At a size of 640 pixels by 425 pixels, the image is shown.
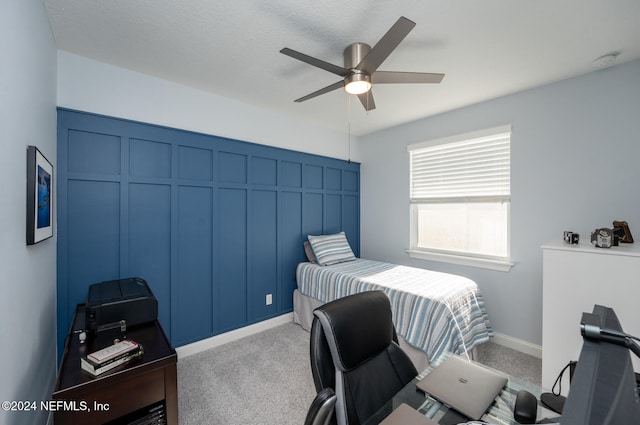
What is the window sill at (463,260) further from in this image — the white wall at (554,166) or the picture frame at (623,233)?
the picture frame at (623,233)

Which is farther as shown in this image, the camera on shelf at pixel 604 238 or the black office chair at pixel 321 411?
the camera on shelf at pixel 604 238

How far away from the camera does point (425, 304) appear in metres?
2.26

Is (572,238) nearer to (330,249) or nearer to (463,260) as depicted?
(463,260)

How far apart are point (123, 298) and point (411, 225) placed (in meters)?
3.28

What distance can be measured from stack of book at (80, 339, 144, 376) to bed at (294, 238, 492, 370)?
1.91 metres

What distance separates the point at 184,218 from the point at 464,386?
2.60m

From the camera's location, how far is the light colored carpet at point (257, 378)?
6.27 feet

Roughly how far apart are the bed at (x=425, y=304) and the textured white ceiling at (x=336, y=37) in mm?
1927

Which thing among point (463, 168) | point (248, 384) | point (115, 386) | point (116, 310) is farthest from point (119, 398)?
point (463, 168)

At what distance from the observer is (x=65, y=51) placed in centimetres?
211

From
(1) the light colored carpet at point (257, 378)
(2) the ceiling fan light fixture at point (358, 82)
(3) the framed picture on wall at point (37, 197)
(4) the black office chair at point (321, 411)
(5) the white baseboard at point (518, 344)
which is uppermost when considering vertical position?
(2) the ceiling fan light fixture at point (358, 82)

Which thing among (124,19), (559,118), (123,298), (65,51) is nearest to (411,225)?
(559,118)

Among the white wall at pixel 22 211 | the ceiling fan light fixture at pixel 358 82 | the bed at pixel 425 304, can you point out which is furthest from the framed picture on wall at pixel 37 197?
the bed at pixel 425 304

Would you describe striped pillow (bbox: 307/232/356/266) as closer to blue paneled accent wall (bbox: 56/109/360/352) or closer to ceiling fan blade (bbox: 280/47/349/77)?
blue paneled accent wall (bbox: 56/109/360/352)
